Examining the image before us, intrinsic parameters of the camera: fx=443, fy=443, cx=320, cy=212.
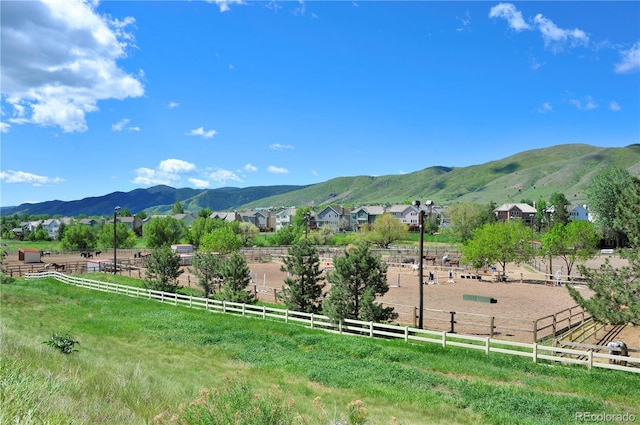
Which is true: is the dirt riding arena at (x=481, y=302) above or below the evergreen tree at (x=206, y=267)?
below

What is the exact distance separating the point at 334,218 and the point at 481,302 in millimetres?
134452

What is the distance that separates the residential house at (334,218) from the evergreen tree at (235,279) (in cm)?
13770

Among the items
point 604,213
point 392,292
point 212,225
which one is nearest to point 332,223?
point 212,225

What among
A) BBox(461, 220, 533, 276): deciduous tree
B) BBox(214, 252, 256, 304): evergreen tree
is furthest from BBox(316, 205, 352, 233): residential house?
BBox(214, 252, 256, 304): evergreen tree

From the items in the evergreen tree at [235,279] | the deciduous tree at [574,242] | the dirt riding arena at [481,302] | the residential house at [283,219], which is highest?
the residential house at [283,219]

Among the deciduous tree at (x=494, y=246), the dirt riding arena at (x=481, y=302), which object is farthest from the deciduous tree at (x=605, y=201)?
the deciduous tree at (x=494, y=246)

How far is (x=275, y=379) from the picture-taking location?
13.7m

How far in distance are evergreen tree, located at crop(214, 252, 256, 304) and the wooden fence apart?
693 millimetres

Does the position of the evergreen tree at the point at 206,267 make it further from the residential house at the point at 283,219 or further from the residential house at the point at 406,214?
the residential house at the point at 283,219

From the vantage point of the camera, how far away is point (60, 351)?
494 inches

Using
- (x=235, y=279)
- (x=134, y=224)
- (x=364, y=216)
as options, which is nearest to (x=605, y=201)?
(x=235, y=279)

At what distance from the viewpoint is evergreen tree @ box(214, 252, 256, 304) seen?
92.6 feet

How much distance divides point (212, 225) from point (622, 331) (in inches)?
3348

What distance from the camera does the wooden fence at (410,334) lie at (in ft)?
50.5
